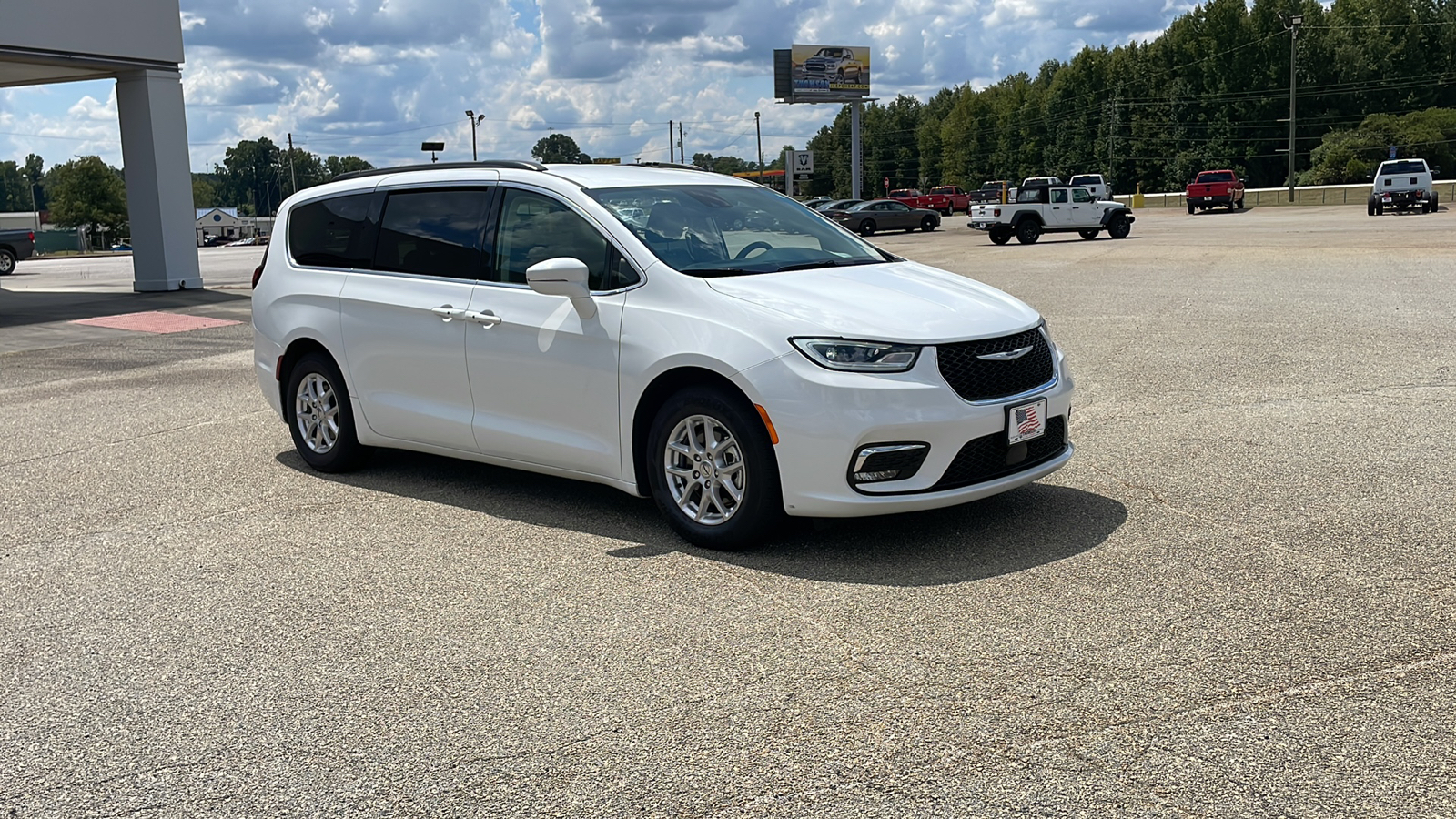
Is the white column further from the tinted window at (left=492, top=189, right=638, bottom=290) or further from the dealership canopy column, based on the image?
the tinted window at (left=492, top=189, right=638, bottom=290)

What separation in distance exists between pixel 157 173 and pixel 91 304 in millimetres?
2520

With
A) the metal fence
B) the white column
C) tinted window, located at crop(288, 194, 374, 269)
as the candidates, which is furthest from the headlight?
the metal fence

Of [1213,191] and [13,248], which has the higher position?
[1213,191]

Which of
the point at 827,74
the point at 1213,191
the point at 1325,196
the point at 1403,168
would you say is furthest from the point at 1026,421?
the point at 827,74

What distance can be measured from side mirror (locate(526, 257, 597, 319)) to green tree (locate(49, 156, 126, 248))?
139 metres

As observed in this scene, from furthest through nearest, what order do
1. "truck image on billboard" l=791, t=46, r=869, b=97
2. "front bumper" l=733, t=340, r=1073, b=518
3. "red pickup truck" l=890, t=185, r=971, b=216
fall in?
"truck image on billboard" l=791, t=46, r=869, b=97 → "red pickup truck" l=890, t=185, r=971, b=216 → "front bumper" l=733, t=340, r=1073, b=518

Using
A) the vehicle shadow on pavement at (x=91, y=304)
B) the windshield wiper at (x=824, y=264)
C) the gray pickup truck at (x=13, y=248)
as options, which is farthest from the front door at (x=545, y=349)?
the gray pickup truck at (x=13, y=248)

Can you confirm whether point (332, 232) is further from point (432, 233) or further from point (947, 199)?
point (947, 199)

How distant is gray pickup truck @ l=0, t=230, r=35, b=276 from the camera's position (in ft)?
107

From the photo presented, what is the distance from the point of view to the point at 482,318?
6.64 meters

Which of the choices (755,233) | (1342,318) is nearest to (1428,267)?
(1342,318)

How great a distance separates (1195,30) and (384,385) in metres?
120

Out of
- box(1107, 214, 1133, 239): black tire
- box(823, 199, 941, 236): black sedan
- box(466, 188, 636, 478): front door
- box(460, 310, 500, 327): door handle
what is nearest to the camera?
box(466, 188, 636, 478): front door

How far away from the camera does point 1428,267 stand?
21141 millimetres
